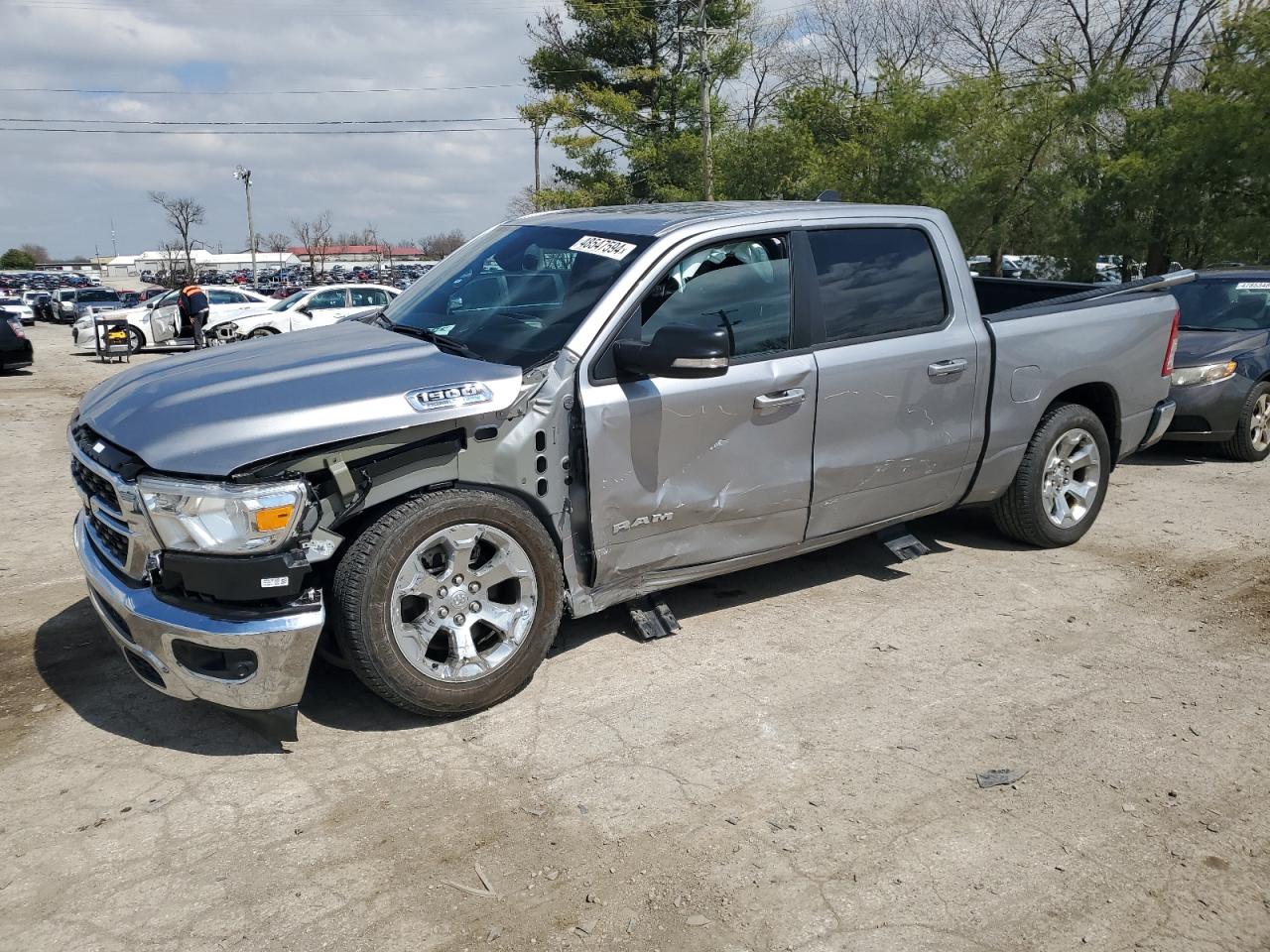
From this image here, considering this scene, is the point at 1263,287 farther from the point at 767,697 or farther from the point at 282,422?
the point at 282,422

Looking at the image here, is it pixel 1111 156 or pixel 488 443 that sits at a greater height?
pixel 1111 156

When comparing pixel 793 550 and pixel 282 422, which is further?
pixel 793 550

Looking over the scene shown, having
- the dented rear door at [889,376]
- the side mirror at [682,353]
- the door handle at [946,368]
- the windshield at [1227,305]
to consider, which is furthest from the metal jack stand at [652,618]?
the windshield at [1227,305]

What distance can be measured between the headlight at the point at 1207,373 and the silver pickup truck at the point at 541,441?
336 cm

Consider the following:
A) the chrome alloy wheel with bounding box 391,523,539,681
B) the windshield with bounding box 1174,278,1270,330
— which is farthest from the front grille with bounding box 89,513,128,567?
the windshield with bounding box 1174,278,1270,330

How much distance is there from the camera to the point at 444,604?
3.77 meters

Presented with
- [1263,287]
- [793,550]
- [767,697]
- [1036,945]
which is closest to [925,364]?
[793,550]

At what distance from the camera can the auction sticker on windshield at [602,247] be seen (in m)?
4.32

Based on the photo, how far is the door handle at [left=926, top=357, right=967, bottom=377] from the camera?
4984 mm

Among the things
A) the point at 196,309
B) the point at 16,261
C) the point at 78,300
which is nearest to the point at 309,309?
the point at 196,309

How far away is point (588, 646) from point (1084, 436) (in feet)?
10.5

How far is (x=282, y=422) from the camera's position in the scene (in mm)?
3426

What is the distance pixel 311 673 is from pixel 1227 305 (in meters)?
8.51

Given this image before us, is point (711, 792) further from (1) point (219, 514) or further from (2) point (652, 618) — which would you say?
(1) point (219, 514)
